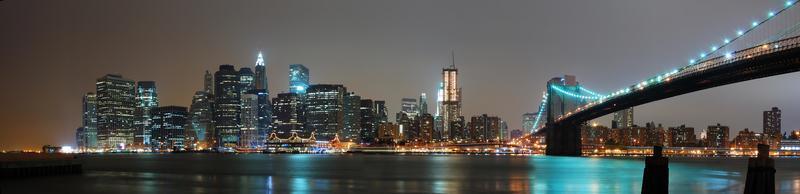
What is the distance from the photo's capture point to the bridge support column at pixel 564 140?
10425cm

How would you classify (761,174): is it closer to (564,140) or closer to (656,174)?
(656,174)

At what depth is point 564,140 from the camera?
10550 cm

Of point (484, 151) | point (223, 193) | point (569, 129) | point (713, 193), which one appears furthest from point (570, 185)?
point (484, 151)

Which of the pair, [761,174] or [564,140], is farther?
[564,140]

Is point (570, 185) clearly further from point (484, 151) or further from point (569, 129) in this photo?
point (484, 151)

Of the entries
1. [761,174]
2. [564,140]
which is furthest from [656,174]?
[564,140]

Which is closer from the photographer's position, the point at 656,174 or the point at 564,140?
the point at 656,174

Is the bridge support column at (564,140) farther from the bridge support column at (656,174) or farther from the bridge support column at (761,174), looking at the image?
the bridge support column at (656,174)

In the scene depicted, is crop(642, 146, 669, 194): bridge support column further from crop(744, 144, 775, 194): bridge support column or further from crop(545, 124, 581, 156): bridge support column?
crop(545, 124, 581, 156): bridge support column

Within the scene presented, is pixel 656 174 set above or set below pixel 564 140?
above

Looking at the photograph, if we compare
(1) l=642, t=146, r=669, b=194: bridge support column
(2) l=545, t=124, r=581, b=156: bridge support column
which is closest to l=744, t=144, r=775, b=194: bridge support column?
(1) l=642, t=146, r=669, b=194: bridge support column

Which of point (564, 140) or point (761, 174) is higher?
point (761, 174)

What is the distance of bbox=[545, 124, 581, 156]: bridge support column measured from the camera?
10425 cm

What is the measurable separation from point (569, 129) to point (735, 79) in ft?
171
